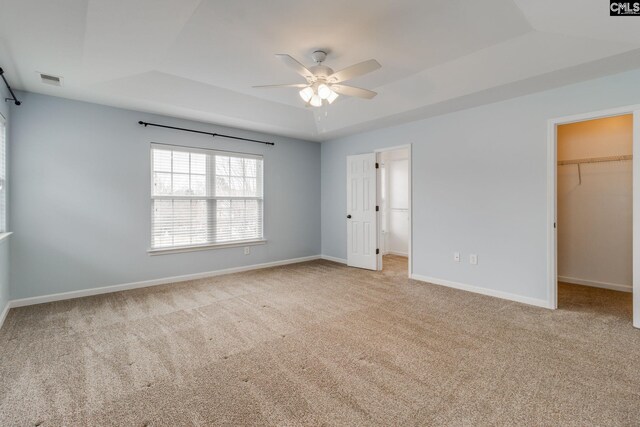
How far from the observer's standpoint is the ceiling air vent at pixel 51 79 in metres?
3.22

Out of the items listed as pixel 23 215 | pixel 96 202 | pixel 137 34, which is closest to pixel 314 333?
pixel 137 34

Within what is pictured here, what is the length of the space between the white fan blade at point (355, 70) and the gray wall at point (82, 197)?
2.84m

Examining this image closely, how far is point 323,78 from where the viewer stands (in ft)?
9.84

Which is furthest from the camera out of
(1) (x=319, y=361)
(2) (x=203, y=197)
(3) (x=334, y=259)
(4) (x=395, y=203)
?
(4) (x=395, y=203)

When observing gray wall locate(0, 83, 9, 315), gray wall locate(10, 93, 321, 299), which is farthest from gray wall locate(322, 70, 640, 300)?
gray wall locate(0, 83, 9, 315)

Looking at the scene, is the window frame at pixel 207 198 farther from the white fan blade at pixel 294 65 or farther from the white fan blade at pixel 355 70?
the white fan blade at pixel 355 70

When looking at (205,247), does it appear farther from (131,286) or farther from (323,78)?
(323,78)

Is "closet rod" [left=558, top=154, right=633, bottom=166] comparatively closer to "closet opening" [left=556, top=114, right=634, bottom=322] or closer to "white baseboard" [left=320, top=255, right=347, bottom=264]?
"closet opening" [left=556, top=114, right=634, bottom=322]

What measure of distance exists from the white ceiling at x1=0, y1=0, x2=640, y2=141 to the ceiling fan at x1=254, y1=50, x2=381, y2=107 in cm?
29

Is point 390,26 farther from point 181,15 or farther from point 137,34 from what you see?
point 137,34

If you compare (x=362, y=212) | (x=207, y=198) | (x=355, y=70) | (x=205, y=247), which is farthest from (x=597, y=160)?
(x=205, y=247)

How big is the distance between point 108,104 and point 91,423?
12.7ft

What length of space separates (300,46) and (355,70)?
27.3 inches

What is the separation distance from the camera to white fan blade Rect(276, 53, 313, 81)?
2.52m
